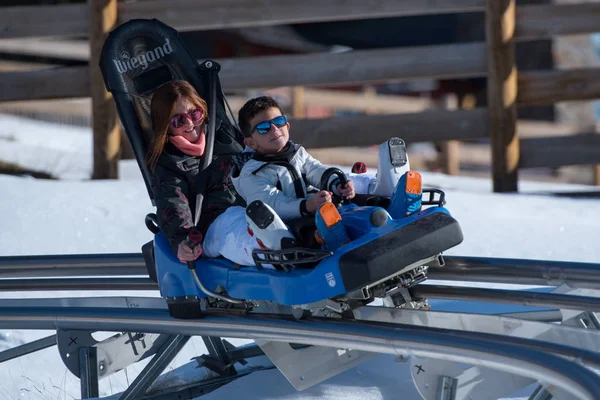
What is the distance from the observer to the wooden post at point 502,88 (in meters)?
5.54

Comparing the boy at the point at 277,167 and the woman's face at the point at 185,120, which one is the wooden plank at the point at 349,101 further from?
the boy at the point at 277,167

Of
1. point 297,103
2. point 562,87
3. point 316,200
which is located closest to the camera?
point 316,200

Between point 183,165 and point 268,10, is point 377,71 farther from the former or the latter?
point 183,165

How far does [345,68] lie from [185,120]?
2.89 metres

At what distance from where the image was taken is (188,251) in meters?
2.76

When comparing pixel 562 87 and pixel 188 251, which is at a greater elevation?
pixel 562 87

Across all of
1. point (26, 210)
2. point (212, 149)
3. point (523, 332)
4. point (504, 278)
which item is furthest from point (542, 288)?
point (26, 210)

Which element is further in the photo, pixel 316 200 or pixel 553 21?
pixel 553 21

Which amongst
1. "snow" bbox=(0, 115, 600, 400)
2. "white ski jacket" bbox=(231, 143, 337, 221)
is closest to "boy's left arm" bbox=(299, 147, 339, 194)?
"white ski jacket" bbox=(231, 143, 337, 221)

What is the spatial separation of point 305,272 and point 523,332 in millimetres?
663

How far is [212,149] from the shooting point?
124 inches

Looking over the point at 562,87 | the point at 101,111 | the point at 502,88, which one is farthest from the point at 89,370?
the point at 562,87

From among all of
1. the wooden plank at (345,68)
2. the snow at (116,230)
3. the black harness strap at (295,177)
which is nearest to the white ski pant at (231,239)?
the black harness strap at (295,177)

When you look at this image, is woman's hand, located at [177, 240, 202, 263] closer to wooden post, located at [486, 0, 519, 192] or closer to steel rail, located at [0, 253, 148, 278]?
steel rail, located at [0, 253, 148, 278]
